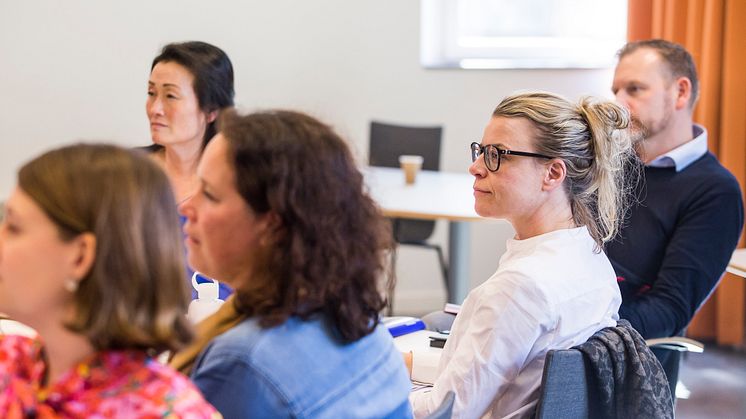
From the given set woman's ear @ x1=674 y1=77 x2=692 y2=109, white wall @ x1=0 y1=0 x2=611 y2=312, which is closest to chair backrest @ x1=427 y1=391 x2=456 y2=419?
woman's ear @ x1=674 y1=77 x2=692 y2=109

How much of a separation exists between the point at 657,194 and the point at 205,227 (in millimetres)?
1715

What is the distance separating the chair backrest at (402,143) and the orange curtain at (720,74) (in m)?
1.12

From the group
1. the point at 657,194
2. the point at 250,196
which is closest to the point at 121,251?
the point at 250,196

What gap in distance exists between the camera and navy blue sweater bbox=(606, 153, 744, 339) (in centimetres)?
249

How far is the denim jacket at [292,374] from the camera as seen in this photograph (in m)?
1.21

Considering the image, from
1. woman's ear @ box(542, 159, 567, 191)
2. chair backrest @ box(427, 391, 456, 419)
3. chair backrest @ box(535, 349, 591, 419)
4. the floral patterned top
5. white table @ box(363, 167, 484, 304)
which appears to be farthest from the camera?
white table @ box(363, 167, 484, 304)

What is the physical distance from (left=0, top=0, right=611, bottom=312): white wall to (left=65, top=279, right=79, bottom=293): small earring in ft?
11.9

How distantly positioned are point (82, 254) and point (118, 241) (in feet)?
0.15

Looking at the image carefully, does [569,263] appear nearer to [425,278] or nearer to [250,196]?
[250,196]

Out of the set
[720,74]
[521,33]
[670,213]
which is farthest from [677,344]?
[521,33]

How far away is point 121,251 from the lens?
1.02 meters

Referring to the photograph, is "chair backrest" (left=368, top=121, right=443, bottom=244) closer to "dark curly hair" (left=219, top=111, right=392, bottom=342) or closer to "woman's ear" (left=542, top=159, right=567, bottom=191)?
"woman's ear" (left=542, top=159, right=567, bottom=191)

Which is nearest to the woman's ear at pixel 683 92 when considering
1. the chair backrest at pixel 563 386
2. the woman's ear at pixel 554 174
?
the woman's ear at pixel 554 174

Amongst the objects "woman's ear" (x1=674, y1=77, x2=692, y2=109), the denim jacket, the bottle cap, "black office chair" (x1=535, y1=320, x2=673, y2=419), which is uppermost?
"woman's ear" (x1=674, y1=77, x2=692, y2=109)
